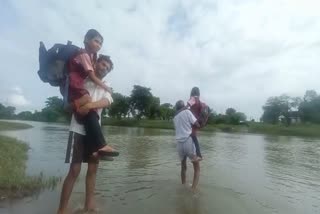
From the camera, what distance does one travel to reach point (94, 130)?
4.53 metres

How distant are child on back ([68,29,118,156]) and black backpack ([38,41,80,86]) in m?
0.07

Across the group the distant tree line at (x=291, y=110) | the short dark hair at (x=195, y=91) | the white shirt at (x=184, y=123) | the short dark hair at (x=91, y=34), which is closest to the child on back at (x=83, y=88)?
the short dark hair at (x=91, y=34)

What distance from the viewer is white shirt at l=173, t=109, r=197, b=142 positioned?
25.5ft

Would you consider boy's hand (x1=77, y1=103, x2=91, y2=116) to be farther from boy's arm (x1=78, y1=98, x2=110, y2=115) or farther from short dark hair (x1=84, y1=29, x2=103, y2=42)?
short dark hair (x1=84, y1=29, x2=103, y2=42)

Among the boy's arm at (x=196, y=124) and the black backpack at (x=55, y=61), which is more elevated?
the black backpack at (x=55, y=61)

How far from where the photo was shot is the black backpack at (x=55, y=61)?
4430 millimetres

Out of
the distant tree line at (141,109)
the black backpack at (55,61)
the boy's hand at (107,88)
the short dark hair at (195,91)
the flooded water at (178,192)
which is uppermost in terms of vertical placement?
the distant tree line at (141,109)

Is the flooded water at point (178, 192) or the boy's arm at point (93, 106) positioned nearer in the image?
the boy's arm at point (93, 106)

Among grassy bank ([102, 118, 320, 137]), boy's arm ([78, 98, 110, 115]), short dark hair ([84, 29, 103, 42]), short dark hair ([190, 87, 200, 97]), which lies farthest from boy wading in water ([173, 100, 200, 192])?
grassy bank ([102, 118, 320, 137])

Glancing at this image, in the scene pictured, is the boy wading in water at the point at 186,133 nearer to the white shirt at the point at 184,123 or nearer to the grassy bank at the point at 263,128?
the white shirt at the point at 184,123

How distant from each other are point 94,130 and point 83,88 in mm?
527

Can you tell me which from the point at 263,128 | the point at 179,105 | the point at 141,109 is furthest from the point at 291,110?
the point at 179,105

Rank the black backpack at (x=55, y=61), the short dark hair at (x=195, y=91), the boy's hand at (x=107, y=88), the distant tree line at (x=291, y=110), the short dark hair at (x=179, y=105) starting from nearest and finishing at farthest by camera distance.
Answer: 1. the black backpack at (x=55, y=61)
2. the boy's hand at (x=107, y=88)
3. the short dark hair at (x=195, y=91)
4. the short dark hair at (x=179, y=105)
5. the distant tree line at (x=291, y=110)

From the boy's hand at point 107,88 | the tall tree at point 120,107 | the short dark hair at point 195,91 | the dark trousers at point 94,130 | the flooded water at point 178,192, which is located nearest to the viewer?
the dark trousers at point 94,130
